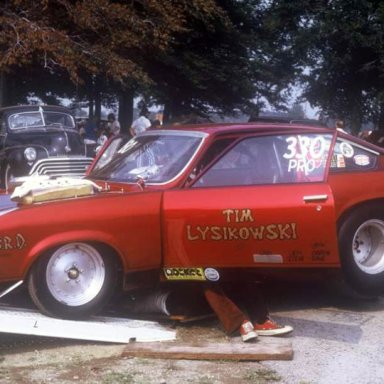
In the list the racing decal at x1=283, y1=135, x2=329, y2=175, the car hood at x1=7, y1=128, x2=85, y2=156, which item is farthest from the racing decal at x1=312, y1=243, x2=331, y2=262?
the car hood at x1=7, y1=128, x2=85, y2=156

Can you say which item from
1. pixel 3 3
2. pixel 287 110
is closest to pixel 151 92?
pixel 3 3

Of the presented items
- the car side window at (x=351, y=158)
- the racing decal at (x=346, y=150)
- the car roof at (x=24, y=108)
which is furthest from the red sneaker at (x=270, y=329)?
the car roof at (x=24, y=108)

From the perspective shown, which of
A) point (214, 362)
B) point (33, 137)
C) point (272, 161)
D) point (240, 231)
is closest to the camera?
point (214, 362)

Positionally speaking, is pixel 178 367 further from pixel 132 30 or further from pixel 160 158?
pixel 132 30

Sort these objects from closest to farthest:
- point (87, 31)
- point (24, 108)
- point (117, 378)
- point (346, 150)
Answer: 1. point (117, 378)
2. point (346, 150)
3. point (24, 108)
4. point (87, 31)

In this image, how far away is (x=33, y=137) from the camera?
14.3m

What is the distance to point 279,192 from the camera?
18.9 feet

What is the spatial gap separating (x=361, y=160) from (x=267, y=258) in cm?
151

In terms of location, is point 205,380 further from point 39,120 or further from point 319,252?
point 39,120

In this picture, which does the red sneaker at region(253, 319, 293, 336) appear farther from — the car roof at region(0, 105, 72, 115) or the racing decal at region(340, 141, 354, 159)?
the car roof at region(0, 105, 72, 115)

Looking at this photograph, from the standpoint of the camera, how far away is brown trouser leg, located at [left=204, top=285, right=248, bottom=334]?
213 inches

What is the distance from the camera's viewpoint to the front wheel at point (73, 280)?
5316 millimetres

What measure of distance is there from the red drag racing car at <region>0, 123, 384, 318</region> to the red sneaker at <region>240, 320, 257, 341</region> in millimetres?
398

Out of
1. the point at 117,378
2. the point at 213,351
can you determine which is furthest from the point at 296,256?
the point at 117,378
